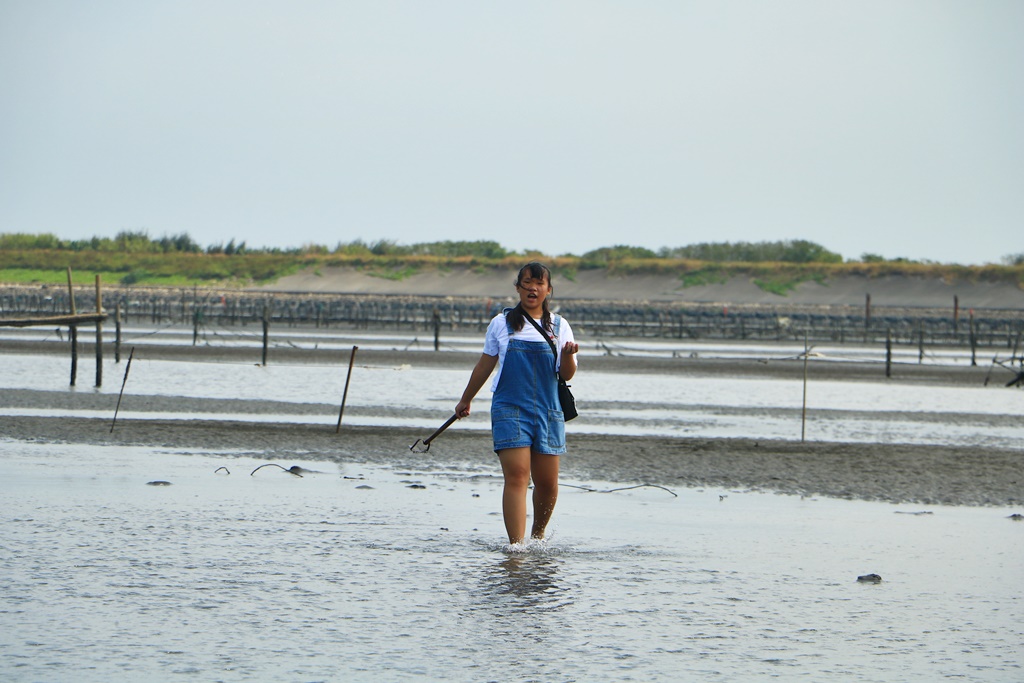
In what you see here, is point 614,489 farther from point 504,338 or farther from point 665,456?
point 504,338

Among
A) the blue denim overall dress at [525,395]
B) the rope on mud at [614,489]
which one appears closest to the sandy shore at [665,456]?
the rope on mud at [614,489]

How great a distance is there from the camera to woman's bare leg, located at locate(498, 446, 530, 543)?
733 cm

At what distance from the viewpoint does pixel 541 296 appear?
7.26 m

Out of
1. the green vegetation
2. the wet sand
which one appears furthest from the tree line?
the wet sand

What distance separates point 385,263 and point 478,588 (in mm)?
115423

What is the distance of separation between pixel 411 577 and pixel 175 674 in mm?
2050

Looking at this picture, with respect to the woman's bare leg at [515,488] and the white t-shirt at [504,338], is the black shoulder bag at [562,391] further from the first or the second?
the woman's bare leg at [515,488]

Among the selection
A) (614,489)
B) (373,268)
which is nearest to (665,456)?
(614,489)

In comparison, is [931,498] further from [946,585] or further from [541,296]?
[541,296]

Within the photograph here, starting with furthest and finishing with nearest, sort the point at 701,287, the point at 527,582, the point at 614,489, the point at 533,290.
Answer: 1. the point at 701,287
2. the point at 614,489
3. the point at 533,290
4. the point at 527,582

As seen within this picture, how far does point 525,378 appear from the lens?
24.1 ft

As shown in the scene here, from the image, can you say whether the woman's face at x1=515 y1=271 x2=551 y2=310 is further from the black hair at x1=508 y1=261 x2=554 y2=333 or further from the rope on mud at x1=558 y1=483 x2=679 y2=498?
the rope on mud at x1=558 y1=483 x2=679 y2=498

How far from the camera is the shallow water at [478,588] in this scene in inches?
208

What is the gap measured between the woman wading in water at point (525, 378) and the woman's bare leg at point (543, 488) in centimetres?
7
